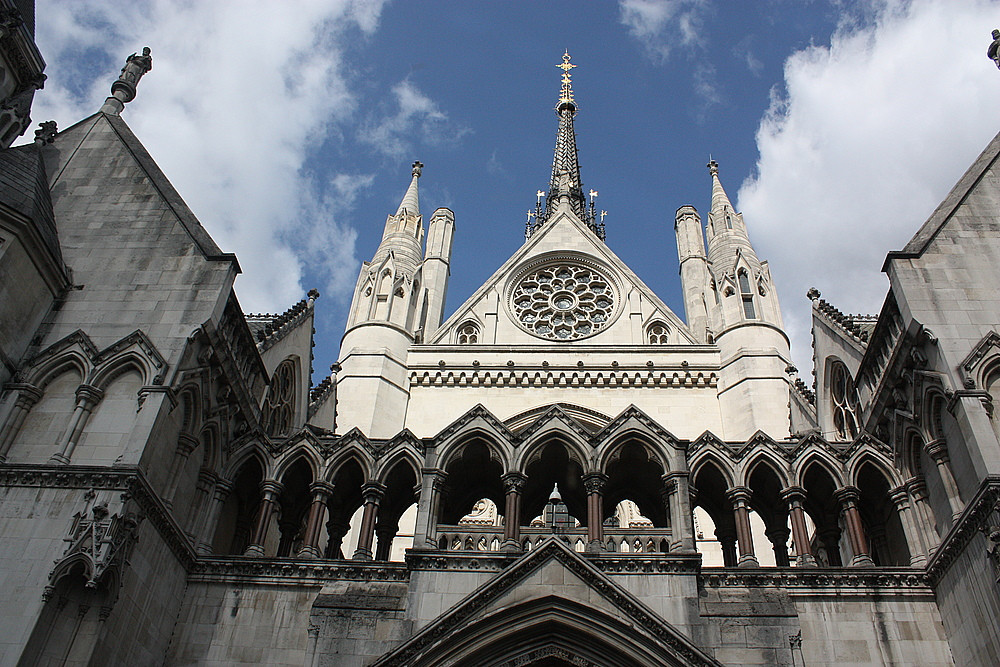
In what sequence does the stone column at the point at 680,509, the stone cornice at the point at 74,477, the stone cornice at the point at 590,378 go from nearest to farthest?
the stone cornice at the point at 74,477
the stone column at the point at 680,509
the stone cornice at the point at 590,378

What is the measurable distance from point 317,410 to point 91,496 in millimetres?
10084

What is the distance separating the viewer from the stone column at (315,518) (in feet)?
45.8

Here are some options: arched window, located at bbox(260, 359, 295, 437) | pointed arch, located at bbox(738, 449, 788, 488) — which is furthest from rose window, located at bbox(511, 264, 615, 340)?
pointed arch, located at bbox(738, 449, 788, 488)

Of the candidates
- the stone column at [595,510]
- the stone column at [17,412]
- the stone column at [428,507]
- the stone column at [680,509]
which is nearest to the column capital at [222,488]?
the stone column at [17,412]

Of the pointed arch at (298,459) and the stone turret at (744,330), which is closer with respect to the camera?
the pointed arch at (298,459)

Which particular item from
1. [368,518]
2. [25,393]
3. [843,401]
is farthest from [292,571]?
[843,401]

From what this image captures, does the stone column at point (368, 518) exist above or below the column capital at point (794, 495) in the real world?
below

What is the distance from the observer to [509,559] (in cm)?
1273

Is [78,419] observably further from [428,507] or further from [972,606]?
[972,606]

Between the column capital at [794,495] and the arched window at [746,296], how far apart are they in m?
10.4

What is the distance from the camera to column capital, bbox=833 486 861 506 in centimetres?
1381

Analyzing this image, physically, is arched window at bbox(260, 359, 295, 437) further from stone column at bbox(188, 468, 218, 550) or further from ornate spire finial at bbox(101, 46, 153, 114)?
ornate spire finial at bbox(101, 46, 153, 114)

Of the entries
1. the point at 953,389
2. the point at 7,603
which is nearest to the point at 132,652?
the point at 7,603

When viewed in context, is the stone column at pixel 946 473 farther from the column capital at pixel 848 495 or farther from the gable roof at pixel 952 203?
the gable roof at pixel 952 203
